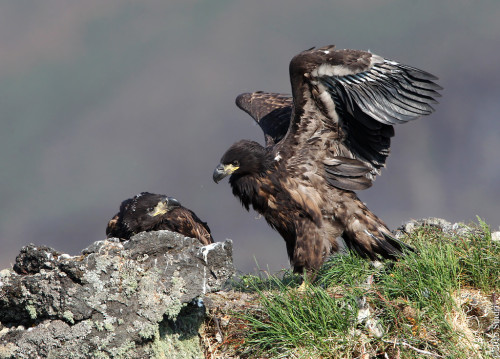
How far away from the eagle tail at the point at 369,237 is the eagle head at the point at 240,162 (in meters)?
1.17

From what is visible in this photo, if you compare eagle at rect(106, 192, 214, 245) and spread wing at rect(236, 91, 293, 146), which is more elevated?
spread wing at rect(236, 91, 293, 146)

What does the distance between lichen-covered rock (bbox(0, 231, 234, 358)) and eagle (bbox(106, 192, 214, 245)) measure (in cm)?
269

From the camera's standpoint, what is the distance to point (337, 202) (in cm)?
679

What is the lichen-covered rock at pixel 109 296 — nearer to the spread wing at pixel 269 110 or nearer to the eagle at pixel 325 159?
the eagle at pixel 325 159

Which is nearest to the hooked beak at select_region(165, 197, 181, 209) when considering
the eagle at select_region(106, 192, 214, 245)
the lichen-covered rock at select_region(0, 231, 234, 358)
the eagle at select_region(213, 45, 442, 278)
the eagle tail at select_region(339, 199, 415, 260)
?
the eagle at select_region(106, 192, 214, 245)

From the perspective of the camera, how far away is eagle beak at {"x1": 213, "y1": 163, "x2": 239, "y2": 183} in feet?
22.0

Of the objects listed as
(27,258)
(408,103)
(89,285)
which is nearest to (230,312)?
(89,285)

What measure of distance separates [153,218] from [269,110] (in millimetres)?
2535

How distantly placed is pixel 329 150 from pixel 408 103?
3.43ft

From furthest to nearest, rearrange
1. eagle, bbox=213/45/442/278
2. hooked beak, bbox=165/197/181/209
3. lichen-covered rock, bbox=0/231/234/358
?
1. hooked beak, bbox=165/197/181/209
2. eagle, bbox=213/45/442/278
3. lichen-covered rock, bbox=0/231/234/358

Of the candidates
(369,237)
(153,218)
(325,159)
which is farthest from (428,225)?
(153,218)

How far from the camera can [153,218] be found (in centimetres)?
768

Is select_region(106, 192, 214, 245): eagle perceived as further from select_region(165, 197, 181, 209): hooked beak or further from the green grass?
the green grass

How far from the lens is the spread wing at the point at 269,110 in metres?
8.32
